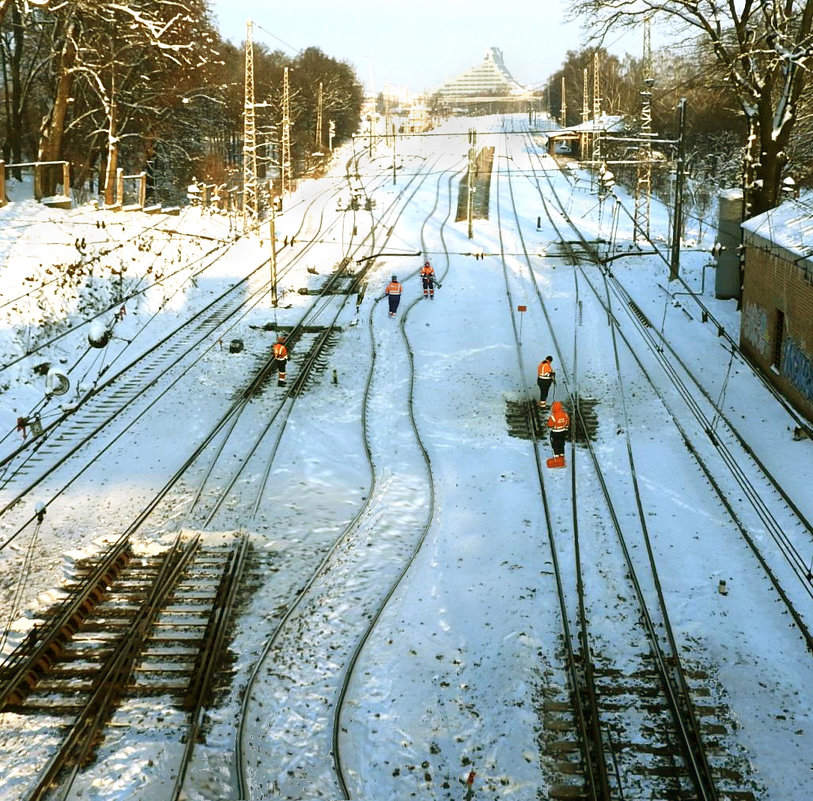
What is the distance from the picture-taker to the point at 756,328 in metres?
22.0

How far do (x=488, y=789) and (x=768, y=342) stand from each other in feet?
50.6

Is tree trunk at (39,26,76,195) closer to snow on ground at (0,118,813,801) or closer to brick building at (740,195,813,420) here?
snow on ground at (0,118,813,801)

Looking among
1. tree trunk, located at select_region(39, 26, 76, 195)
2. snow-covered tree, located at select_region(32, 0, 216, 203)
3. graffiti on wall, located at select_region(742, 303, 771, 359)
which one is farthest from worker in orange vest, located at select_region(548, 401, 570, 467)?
tree trunk, located at select_region(39, 26, 76, 195)

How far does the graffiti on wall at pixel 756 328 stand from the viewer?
69.7ft

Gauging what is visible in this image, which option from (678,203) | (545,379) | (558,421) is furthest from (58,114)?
(558,421)

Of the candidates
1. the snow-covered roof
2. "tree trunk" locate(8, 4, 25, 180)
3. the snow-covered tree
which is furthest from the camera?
"tree trunk" locate(8, 4, 25, 180)

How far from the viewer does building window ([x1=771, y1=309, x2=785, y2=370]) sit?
20.1 m

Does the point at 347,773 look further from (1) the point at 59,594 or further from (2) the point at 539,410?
(2) the point at 539,410

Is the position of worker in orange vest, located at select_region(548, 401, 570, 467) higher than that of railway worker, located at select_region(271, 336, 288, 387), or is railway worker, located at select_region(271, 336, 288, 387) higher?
railway worker, located at select_region(271, 336, 288, 387)

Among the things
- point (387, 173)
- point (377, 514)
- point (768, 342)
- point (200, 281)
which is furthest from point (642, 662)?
point (387, 173)

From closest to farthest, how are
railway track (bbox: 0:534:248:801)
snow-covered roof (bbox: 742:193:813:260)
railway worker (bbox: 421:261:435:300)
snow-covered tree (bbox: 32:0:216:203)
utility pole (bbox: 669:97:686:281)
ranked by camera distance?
1. railway track (bbox: 0:534:248:801)
2. snow-covered roof (bbox: 742:193:813:260)
3. utility pole (bbox: 669:97:686:281)
4. railway worker (bbox: 421:261:435:300)
5. snow-covered tree (bbox: 32:0:216:203)

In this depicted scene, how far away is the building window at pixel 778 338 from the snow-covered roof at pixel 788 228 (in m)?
1.57

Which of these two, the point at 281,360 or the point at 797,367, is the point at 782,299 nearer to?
the point at 797,367

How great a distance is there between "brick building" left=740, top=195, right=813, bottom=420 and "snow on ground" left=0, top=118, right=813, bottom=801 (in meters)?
0.75
